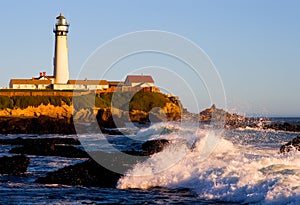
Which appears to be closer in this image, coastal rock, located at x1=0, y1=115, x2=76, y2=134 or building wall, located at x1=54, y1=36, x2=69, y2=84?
coastal rock, located at x1=0, y1=115, x2=76, y2=134

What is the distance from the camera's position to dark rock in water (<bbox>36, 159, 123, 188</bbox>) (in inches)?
527

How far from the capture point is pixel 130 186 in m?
13.2

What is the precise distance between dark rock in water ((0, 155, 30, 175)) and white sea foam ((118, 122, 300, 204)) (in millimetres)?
3741

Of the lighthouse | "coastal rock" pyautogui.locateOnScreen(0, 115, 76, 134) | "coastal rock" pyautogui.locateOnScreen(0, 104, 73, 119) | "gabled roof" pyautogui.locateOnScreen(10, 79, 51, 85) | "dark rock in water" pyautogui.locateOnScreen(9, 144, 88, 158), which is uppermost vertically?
the lighthouse

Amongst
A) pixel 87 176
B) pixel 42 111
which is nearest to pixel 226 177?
pixel 87 176

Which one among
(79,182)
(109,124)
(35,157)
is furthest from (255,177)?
(109,124)

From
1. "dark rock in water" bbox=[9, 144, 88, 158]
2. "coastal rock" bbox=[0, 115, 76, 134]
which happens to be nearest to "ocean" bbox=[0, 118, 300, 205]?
"dark rock in water" bbox=[9, 144, 88, 158]

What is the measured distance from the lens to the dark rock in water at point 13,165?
15.5 m

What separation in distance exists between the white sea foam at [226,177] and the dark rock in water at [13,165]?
374 centimetres

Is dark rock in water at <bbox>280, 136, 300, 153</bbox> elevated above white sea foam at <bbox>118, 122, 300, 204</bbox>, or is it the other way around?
dark rock in water at <bbox>280, 136, 300, 153</bbox>

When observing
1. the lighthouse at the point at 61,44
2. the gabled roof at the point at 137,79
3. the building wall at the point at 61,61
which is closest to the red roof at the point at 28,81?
the building wall at the point at 61,61

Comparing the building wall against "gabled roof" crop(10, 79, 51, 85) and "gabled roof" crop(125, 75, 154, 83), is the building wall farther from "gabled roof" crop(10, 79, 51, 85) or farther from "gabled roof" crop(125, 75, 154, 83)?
"gabled roof" crop(125, 75, 154, 83)

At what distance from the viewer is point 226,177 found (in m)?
12.4

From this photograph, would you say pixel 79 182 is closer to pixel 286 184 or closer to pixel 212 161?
pixel 212 161
